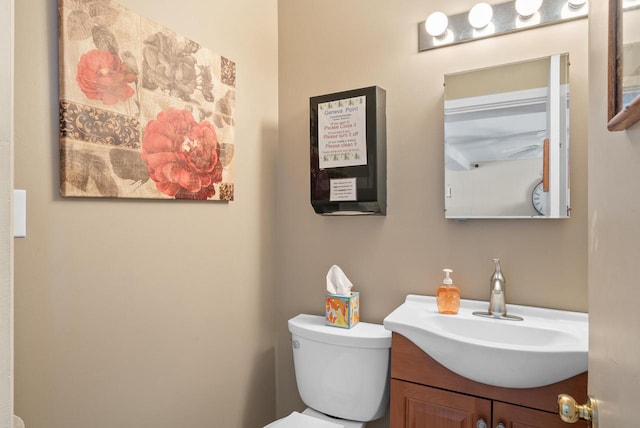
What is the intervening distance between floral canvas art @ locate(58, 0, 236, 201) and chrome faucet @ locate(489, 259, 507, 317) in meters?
1.13

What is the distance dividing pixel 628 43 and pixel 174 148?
1321 millimetres

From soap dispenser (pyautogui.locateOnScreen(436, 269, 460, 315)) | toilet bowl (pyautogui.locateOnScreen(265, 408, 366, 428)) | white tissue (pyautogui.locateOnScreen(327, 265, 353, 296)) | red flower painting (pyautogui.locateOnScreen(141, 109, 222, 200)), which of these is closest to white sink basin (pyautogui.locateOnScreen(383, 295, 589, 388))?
soap dispenser (pyautogui.locateOnScreen(436, 269, 460, 315))

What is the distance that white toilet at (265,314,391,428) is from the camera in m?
1.51

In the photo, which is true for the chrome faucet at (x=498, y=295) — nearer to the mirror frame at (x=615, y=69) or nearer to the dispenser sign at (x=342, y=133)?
the dispenser sign at (x=342, y=133)

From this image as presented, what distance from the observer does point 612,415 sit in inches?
21.2

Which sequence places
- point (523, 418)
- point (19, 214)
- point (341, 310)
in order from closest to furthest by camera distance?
point (19, 214) → point (523, 418) → point (341, 310)

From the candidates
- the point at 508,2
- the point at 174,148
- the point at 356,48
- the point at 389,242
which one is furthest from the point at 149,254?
the point at 508,2

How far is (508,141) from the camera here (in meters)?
1.46

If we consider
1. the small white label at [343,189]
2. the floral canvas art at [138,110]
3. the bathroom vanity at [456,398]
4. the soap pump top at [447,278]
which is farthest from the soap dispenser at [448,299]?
the floral canvas art at [138,110]

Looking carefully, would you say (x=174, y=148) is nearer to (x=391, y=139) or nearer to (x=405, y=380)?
(x=391, y=139)

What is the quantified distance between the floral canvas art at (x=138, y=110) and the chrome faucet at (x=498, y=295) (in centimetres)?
113

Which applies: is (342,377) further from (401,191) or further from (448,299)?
(401,191)

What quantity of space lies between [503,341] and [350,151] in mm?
950

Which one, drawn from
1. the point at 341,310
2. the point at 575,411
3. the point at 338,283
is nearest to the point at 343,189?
the point at 338,283
